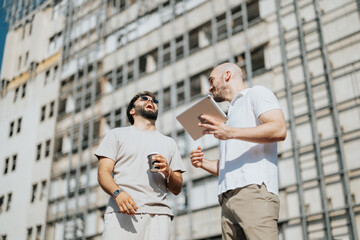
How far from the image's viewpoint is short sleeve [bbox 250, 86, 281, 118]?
338cm

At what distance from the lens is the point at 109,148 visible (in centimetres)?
399

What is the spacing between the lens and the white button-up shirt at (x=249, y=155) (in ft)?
10.9

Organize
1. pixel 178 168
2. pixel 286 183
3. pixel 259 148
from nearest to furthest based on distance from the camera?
1. pixel 259 148
2. pixel 178 168
3. pixel 286 183

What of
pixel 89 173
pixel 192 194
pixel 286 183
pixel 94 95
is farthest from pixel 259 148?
pixel 94 95

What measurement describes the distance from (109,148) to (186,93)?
631 inches

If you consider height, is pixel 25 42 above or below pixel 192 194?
above

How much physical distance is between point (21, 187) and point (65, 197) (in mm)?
4076

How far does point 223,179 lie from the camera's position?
349 centimetres

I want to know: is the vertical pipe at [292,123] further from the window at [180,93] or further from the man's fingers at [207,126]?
the man's fingers at [207,126]

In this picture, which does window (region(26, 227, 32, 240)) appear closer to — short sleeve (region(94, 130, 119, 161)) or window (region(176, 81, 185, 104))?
window (region(176, 81, 185, 104))

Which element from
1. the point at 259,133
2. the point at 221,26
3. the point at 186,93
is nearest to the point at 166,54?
the point at 186,93

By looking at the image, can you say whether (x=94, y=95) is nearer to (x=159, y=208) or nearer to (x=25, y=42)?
(x=25, y=42)

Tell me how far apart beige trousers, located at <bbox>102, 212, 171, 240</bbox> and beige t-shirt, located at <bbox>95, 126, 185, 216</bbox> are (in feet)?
0.18

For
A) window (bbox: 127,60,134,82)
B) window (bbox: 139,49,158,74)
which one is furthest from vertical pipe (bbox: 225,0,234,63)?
window (bbox: 127,60,134,82)
